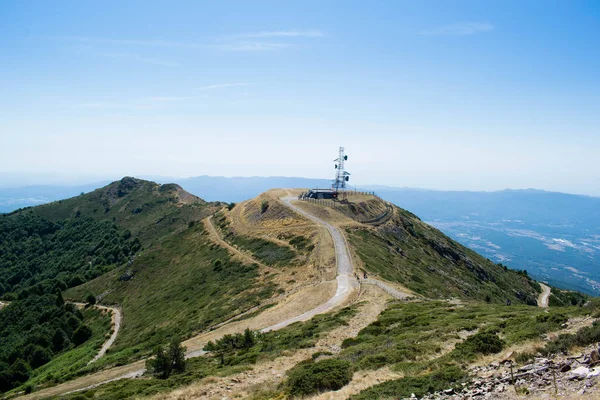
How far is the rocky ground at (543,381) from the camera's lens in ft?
A: 36.9

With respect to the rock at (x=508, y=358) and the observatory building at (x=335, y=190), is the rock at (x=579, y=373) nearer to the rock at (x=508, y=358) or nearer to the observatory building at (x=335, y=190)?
the rock at (x=508, y=358)

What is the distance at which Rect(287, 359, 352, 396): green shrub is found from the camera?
55.9 ft

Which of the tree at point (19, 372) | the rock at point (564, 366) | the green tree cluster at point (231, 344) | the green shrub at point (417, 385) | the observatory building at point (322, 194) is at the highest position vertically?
the observatory building at point (322, 194)

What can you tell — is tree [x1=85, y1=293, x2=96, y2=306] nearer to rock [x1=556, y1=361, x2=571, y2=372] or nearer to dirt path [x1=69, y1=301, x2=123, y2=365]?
dirt path [x1=69, y1=301, x2=123, y2=365]

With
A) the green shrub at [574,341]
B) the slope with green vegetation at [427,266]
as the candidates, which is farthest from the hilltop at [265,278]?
the green shrub at [574,341]

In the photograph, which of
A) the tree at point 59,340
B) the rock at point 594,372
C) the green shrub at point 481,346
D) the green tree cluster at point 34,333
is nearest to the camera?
the rock at point 594,372

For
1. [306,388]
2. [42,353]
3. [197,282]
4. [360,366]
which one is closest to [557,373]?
[360,366]

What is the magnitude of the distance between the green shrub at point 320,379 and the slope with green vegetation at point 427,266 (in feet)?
111

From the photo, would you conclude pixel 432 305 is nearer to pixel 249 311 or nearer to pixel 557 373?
pixel 249 311

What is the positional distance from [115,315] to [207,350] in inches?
1717

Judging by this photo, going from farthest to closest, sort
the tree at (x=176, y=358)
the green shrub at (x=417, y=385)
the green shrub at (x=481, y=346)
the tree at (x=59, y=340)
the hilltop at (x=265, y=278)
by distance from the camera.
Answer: the tree at (x=59, y=340) → the hilltop at (x=265, y=278) → the tree at (x=176, y=358) → the green shrub at (x=481, y=346) → the green shrub at (x=417, y=385)

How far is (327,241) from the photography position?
61.8 meters

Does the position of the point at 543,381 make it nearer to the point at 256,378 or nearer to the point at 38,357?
the point at 256,378

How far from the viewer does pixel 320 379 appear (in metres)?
17.5
